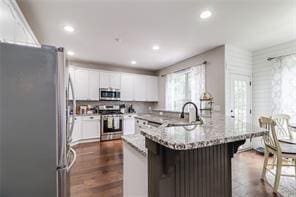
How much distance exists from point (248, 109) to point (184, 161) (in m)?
3.95

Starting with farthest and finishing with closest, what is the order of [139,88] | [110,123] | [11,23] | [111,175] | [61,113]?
[139,88] → [110,123] → [111,175] → [11,23] → [61,113]

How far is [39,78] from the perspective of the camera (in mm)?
1403

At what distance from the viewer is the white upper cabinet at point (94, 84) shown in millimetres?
5430

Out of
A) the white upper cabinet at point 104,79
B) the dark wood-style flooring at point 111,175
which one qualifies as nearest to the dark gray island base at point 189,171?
the dark wood-style flooring at point 111,175

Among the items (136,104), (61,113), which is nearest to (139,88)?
(136,104)

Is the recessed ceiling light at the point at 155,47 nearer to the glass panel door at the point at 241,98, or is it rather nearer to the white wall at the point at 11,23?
the glass panel door at the point at 241,98

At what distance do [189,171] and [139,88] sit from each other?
17.0ft

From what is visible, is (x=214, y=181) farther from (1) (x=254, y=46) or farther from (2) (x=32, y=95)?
(1) (x=254, y=46)

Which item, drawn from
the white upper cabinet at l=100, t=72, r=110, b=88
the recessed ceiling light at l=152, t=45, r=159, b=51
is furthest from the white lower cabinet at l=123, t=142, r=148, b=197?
the white upper cabinet at l=100, t=72, r=110, b=88

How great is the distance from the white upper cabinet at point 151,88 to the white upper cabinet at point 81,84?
2339 millimetres

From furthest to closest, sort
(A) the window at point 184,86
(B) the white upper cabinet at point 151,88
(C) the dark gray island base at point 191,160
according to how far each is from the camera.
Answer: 1. (B) the white upper cabinet at point 151,88
2. (A) the window at point 184,86
3. (C) the dark gray island base at point 191,160

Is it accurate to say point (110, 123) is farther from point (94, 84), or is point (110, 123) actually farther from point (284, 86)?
point (284, 86)

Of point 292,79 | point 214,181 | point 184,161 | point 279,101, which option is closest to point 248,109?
point 279,101

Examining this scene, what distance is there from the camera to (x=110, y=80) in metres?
5.80
